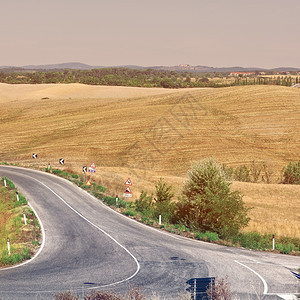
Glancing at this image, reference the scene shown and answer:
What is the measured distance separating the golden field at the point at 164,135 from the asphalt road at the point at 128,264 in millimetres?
14635

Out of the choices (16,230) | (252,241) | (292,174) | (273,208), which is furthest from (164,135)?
(252,241)

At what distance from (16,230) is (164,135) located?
4648 cm

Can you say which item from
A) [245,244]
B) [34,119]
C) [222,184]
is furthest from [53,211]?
[34,119]

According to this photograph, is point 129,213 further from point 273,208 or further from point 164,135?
point 164,135

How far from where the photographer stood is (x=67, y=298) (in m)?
11.2

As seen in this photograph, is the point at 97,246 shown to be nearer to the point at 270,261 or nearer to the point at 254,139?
the point at 270,261

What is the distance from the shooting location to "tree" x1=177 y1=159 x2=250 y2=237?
25.6 m

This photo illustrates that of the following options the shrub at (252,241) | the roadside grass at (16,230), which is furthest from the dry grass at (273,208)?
the roadside grass at (16,230)

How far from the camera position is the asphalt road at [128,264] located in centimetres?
1614

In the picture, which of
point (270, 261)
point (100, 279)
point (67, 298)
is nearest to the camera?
point (67, 298)

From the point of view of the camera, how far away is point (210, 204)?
2612 cm

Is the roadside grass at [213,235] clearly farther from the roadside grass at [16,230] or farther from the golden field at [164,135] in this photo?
the golden field at [164,135]

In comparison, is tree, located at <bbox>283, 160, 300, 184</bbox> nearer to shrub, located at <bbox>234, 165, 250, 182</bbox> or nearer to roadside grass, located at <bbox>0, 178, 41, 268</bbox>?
shrub, located at <bbox>234, 165, 250, 182</bbox>

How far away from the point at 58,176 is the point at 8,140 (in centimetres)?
2785
